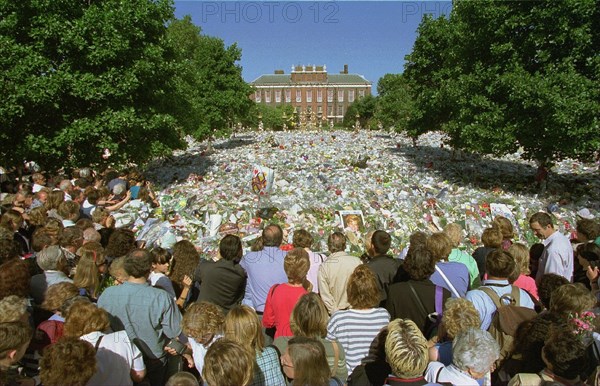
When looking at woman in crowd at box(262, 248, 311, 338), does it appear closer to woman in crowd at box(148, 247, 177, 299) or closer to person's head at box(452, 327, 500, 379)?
woman in crowd at box(148, 247, 177, 299)

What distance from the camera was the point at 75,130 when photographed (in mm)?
11375

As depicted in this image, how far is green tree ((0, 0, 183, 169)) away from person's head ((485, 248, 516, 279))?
1047cm

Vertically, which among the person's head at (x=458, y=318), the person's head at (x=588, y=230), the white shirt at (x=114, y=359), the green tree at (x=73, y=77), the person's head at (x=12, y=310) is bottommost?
the white shirt at (x=114, y=359)

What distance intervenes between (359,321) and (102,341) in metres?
1.97

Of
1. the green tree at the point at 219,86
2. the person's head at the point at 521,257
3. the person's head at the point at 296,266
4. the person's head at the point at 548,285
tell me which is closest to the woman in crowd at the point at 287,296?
the person's head at the point at 296,266

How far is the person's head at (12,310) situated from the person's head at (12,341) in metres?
0.42

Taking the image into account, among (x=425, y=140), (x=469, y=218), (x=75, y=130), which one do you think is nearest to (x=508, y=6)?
(x=469, y=218)

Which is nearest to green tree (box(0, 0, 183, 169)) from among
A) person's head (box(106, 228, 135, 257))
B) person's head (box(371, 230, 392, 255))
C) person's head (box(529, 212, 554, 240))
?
person's head (box(106, 228, 135, 257))

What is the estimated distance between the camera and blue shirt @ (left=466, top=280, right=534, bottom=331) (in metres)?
3.80

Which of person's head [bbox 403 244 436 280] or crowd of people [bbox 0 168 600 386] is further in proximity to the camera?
person's head [bbox 403 244 436 280]

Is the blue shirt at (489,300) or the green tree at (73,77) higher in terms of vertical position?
the green tree at (73,77)

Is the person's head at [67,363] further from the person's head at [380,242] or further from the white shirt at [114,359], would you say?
the person's head at [380,242]

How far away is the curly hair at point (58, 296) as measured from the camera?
3.61 m

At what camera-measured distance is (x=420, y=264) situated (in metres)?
3.98
